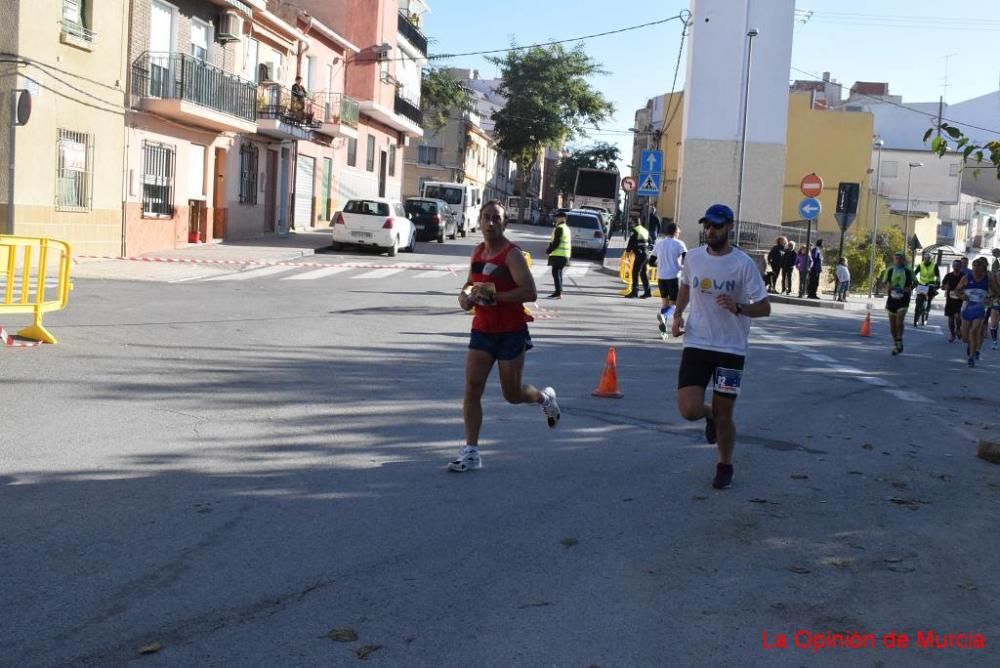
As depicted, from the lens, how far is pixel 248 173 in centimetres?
3594

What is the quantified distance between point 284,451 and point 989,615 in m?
4.47

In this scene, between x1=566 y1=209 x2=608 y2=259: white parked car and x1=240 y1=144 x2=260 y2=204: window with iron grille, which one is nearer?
x1=240 y1=144 x2=260 y2=204: window with iron grille

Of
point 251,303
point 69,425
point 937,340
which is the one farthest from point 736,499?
point 937,340

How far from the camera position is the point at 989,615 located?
4.89 meters

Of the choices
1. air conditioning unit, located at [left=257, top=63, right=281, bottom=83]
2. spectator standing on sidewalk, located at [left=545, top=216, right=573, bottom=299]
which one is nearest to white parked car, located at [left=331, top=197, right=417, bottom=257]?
air conditioning unit, located at [left=257, top=63, right=281, bottom=83]

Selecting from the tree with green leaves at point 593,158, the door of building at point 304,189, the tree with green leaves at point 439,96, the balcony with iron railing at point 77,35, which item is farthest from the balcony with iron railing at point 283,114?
the tree with green leaves at point 593,158

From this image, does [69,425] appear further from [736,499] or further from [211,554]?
[736,499]

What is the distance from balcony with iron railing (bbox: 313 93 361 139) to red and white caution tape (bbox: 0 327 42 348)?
2966cm

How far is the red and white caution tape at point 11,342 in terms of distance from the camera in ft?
37.0

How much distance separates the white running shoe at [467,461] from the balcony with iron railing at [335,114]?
34.8 meters

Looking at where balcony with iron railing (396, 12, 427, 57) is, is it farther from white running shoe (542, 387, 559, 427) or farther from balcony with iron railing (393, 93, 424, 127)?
white running shoe (542, 387, 559, 427)

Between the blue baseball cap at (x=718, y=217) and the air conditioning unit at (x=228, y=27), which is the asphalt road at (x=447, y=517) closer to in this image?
the blue baseball cap at (x=718, y=217)

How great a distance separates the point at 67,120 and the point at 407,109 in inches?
1252

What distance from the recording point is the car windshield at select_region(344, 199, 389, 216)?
108 feet
